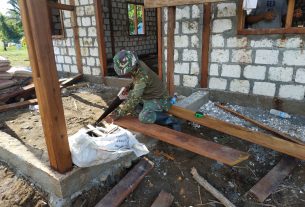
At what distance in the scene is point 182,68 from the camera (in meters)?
5.40

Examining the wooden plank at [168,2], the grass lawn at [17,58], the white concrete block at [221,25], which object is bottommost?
the grass lawn at [17,58]

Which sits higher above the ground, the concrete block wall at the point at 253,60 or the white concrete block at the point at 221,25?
the white concrete block at the point at 221,25

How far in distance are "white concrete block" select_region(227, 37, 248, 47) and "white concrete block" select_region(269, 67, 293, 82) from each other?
0.69 m

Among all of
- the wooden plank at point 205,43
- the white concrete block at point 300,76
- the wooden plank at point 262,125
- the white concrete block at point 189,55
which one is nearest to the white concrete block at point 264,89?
the white concrete block at point 300,76

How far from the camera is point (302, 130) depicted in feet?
12.8

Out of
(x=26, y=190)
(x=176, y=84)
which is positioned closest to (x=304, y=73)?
(x=176, y=84)

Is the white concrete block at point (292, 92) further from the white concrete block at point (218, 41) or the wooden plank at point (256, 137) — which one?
the wooden plank at point (256, 137)

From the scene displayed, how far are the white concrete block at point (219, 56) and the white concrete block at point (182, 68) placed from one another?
0.60 metres

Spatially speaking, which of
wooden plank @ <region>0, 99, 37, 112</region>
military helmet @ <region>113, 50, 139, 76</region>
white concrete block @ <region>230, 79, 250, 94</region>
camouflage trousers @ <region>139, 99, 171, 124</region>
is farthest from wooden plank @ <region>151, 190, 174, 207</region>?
wooden plank @ <region>0, 99, 37, 112</region>

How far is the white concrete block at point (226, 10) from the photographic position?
4.44 m

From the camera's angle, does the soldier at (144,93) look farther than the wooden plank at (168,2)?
No

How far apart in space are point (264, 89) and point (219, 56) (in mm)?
1093

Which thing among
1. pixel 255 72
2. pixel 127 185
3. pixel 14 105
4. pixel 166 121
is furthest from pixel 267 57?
pixel 14 105

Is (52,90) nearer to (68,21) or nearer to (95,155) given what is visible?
(95,155)
